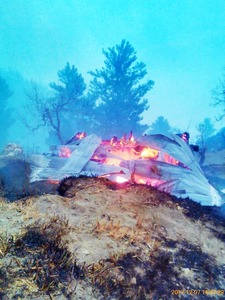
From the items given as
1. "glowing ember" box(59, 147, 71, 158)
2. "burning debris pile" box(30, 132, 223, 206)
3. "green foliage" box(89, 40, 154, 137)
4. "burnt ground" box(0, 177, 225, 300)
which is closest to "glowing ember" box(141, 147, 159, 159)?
"burning debris pile" box(30, 132, 223, 206)

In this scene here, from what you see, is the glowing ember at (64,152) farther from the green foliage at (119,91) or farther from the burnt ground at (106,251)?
the green foliage at (119,91)

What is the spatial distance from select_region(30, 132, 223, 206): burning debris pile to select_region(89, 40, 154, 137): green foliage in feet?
78.3

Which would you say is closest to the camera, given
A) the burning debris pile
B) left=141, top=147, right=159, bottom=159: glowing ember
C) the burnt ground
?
the burnt ground

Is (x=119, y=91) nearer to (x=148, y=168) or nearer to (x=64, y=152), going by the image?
(x=64, y=152)

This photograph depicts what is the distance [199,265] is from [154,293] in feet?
3.75

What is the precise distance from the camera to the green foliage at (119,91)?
108 feet

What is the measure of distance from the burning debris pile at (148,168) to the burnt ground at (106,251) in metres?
1.96

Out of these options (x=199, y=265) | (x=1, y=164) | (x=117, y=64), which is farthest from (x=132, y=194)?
(x=117, y=64)

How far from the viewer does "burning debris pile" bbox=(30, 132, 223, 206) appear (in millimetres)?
7320

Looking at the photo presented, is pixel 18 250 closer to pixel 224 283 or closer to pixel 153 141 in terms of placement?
pixel 224 283

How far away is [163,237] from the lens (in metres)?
4.00

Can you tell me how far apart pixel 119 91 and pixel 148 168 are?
26871 millimetres
